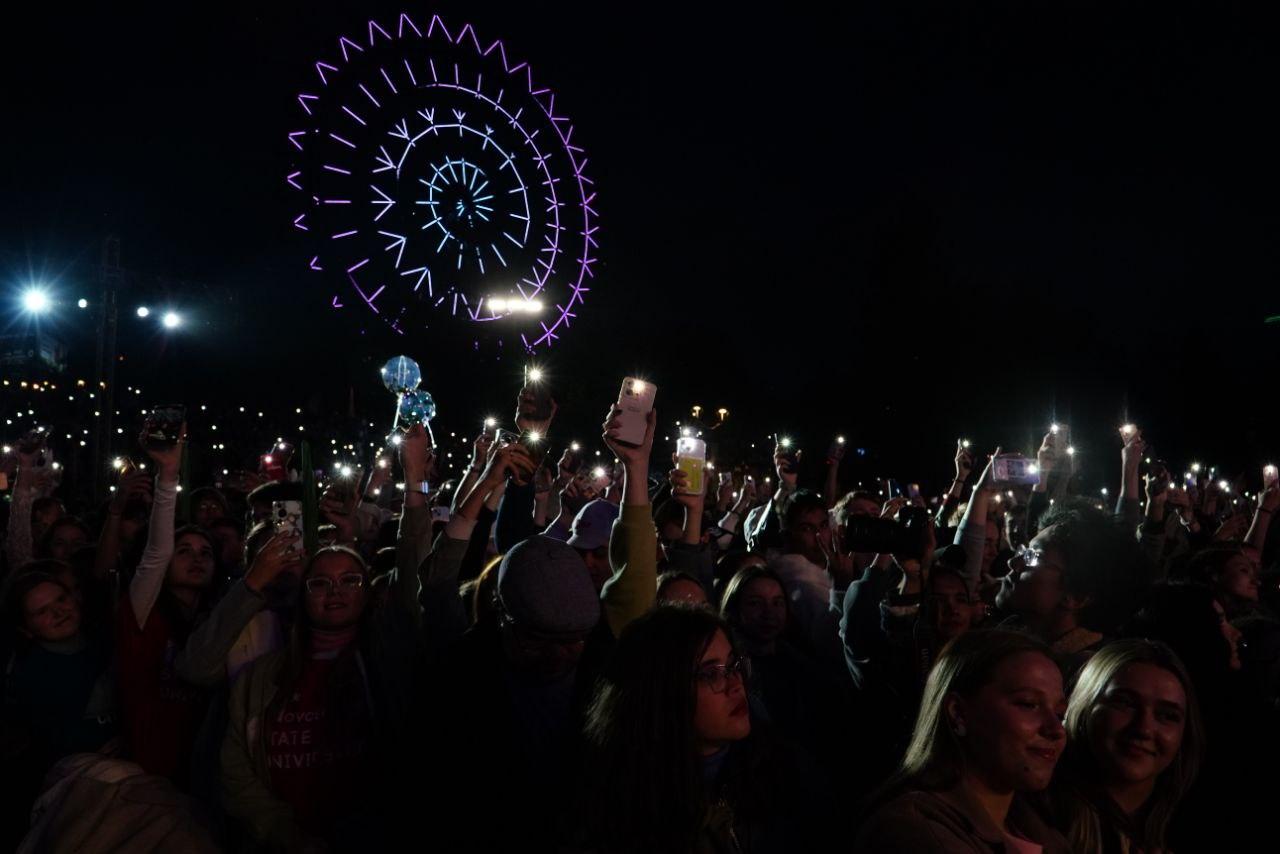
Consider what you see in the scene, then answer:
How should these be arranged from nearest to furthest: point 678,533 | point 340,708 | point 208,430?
1. point 340,708
2. point 678,533
3. point 208,430

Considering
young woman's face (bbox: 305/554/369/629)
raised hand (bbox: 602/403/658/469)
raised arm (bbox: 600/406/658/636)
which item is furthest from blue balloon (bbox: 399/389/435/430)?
raised arm (bbox: 600/406/658/636)

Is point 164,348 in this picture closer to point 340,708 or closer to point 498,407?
point 498,407

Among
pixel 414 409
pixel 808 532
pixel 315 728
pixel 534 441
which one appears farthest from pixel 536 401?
pixel 414 409

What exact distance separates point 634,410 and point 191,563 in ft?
7.78

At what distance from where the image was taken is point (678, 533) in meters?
6.82

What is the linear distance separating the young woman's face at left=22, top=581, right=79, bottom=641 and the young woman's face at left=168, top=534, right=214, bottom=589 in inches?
21.9

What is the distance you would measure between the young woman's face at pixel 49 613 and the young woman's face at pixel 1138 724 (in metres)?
4.45

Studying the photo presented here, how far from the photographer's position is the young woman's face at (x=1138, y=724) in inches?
121

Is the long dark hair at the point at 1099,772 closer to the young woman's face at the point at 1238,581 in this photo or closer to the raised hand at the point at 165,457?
the young woman's face at the point at 1238,581

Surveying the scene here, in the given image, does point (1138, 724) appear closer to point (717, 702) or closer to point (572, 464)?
point (717, 702)

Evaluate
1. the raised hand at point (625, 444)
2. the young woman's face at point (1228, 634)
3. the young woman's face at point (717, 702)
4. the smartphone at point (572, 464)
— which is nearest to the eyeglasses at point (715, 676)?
the young woman's face at point (717, 702)

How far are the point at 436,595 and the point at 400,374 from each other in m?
8.15

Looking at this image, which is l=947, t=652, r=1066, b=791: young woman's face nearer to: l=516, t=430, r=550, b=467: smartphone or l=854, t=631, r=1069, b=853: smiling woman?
l=854, t=631, r=1069, b=853: smiling woman

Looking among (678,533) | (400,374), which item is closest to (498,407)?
(400,374)
